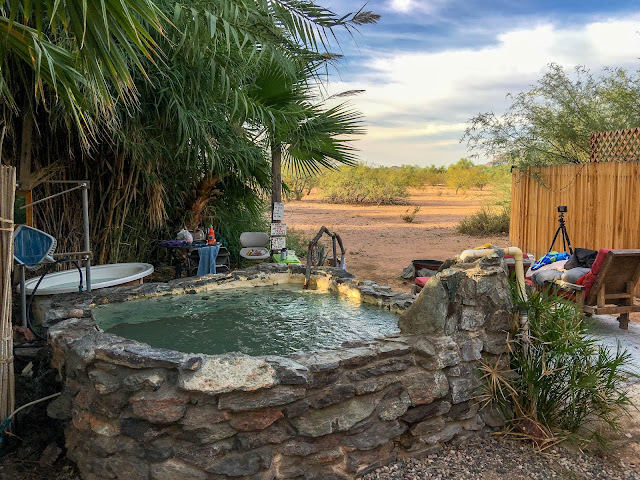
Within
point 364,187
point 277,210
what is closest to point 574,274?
point 277,210

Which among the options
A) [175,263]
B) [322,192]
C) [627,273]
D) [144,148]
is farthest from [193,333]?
[322,192]

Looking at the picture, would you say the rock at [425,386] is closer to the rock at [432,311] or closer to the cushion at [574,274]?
the rock at [432,311]

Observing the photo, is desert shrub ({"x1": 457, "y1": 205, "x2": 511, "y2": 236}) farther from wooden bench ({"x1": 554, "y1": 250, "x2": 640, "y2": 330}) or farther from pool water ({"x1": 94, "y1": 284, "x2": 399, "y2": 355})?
pool water ({"x1": 94, "y1": 284, "x2": 399, "y2": 355})

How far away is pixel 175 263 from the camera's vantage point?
6.56 m

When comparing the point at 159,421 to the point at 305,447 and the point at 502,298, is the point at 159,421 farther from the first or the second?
the point at 502,298

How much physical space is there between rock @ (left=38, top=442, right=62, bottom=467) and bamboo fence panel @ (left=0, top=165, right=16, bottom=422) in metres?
0.36

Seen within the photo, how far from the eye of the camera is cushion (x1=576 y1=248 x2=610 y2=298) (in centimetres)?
462

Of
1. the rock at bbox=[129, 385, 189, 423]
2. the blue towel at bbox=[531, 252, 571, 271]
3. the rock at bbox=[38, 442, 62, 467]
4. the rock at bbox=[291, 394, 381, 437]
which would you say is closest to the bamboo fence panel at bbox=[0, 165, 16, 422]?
the rock at bbox=[38, 442, 62, 467]

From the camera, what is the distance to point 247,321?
152 inches

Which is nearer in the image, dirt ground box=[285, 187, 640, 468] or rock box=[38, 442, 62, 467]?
rock box=[38, 442, 62, 467]

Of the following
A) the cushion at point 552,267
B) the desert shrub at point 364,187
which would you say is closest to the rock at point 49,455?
the cushion at point 552,267

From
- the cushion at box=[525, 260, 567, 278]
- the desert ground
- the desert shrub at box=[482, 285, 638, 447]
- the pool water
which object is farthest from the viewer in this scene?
the desert ground

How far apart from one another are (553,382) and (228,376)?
5.87ft

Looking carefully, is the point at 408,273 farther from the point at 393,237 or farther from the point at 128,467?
the point at 128,467
